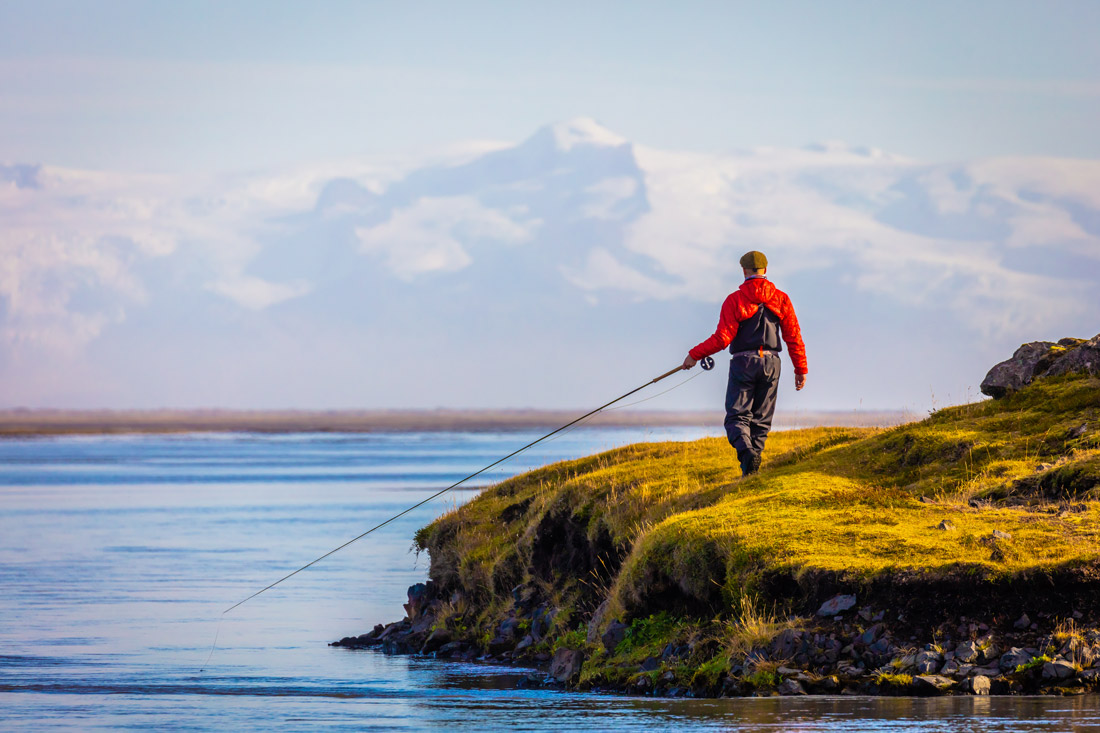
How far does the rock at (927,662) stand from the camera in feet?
39.5

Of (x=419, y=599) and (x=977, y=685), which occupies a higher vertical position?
(x=977, y=685)

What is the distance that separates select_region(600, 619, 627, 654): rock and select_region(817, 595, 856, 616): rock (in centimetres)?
284

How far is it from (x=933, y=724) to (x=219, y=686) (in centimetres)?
914

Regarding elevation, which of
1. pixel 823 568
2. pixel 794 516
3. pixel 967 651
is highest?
pixel 794 516

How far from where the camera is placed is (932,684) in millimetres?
11852

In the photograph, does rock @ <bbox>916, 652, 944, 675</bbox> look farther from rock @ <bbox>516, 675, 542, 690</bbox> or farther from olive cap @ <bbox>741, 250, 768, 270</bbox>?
olive cap @ <bbox>741, 250, 768, 270</bbox>

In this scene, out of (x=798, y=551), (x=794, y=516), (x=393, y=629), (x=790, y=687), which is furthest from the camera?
(x=393, y=629)

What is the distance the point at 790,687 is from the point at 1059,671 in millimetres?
2441

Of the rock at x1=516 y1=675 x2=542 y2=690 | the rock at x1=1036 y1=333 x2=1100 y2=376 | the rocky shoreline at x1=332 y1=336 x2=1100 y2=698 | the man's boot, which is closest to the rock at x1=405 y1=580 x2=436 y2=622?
the rocky shoreline at x1=332 y1=336 x2=1100 y2=698

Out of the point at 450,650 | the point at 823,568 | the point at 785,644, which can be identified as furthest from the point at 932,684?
the point at 450,650

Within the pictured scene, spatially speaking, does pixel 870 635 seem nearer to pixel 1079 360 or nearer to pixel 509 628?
pixel 509 628

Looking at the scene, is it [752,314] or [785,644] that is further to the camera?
[752,314]

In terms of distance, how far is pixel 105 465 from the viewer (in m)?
83.8

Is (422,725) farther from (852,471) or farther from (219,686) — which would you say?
(852,471)
